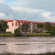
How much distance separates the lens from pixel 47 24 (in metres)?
124

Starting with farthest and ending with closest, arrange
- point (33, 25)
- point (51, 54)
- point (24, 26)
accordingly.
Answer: point (33, 25), point (24, 26), point (51, 54)

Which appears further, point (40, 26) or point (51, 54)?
point (40, 26)

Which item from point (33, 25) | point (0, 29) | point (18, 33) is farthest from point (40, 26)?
point (18, 33)

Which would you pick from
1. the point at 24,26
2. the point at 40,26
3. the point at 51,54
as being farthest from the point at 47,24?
the point at 51,54

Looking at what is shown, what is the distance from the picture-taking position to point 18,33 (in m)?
89.7

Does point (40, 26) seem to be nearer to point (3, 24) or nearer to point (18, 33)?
point (3, 24)

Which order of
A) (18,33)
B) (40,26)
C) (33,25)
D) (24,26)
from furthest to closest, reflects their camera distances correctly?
(33,25), (40,26), (24,26), (18,33)

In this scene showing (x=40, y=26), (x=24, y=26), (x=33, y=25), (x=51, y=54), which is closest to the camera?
(x=51, y=54)

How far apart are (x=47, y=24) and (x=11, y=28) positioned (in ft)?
Result: 107

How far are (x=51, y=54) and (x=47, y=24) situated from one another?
115 meters

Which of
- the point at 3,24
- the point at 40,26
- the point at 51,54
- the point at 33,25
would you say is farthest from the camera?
the point at 33,25

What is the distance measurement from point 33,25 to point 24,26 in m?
46.3

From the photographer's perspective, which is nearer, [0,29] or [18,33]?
[18,33]

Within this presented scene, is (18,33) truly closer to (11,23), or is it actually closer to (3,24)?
(3,24)
